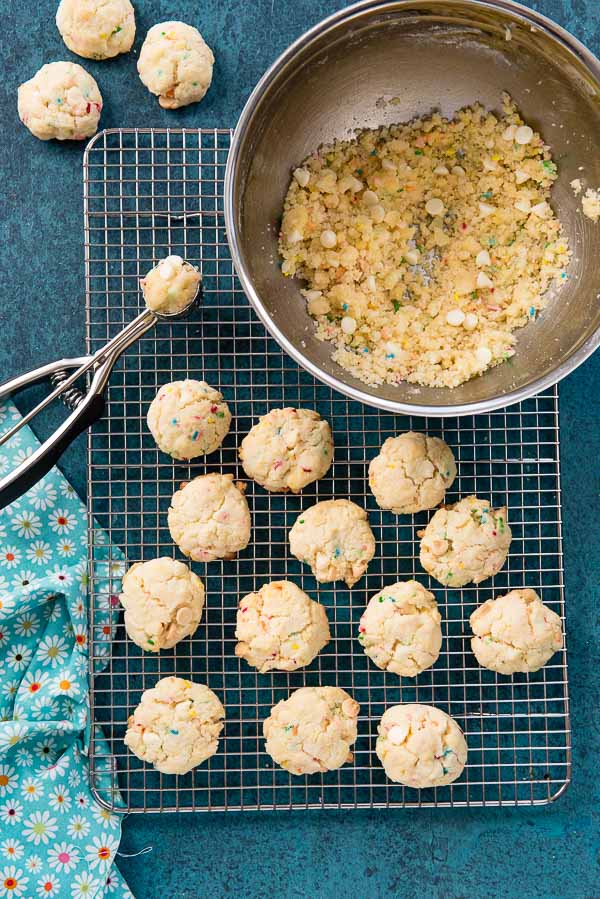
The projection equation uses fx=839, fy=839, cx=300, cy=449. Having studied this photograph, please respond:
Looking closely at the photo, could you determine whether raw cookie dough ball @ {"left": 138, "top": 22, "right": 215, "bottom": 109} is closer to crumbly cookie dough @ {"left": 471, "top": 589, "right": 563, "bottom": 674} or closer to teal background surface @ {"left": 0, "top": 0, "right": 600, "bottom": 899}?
teal background surface @ {"left": 0, "top": 0, "right": 600, "bottom": 899}

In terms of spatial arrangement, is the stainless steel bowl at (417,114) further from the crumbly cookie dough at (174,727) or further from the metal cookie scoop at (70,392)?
the crumbly cookie dough at (174,727)

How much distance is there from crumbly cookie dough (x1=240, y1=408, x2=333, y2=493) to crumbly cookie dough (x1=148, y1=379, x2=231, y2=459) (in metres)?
0.08

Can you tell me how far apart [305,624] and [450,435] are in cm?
56

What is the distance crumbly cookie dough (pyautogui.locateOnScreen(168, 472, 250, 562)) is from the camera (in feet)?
6.18

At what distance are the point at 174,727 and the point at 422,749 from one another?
1.81 ft

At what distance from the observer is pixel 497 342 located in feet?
6.18

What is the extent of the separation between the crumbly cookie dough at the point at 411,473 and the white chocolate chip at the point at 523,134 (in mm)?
693

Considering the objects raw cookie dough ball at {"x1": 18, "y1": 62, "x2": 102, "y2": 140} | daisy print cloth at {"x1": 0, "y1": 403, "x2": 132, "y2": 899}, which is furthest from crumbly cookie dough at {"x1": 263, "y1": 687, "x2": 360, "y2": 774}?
raw cookie dough ball at {"x1": 18, "y1": 62, "x2": 102, "y2": 140}

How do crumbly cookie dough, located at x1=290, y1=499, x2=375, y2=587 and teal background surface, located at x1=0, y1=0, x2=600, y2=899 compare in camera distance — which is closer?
crumbly cookie dough, located at x1=290, y1=499, x2=375, y2=587

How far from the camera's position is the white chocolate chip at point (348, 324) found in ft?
6.20

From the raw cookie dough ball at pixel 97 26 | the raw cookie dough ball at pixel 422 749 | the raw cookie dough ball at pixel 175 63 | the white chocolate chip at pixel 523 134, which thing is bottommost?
the raw cookie dough ball at pixel 422 749

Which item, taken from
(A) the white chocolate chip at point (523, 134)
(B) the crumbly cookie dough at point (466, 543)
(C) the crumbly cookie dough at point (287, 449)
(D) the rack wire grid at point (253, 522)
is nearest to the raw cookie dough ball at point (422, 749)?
(D) the rack wire grid at point (253, 522)

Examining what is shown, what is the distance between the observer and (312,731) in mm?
1865

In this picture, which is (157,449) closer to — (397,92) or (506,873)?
(397,92)
